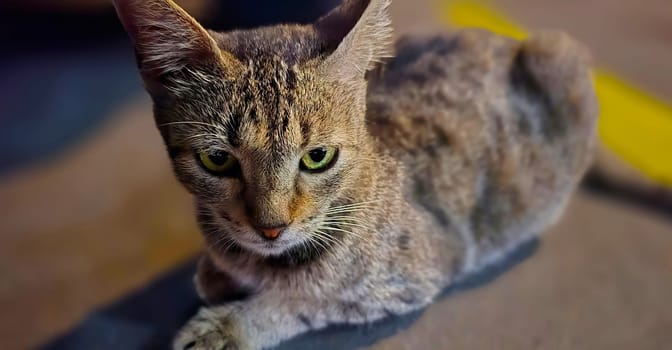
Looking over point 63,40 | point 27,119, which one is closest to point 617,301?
point 27,119

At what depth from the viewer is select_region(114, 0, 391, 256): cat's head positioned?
107 cm

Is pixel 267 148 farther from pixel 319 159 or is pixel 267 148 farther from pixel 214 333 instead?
pixel 214 333

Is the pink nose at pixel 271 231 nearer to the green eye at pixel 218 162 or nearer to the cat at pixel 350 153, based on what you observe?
the cat at pixel 350 153

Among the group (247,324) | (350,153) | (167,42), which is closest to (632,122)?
(350,153)

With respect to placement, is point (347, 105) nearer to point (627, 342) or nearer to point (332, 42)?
point (332, 42)

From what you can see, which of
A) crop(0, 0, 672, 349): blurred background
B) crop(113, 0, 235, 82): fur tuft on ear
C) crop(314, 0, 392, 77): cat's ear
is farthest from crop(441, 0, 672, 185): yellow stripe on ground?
crop(113, 0, 235, 82): fur tuft on ear

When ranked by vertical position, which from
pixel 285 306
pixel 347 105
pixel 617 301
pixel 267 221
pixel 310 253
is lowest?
pixel 617 301

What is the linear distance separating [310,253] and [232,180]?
20 centimetres

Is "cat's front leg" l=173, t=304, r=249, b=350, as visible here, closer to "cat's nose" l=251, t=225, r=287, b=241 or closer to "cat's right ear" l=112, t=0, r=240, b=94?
"cat's nose" l=251, t=225, r=287, b=241

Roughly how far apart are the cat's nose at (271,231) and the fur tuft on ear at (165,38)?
0.26m

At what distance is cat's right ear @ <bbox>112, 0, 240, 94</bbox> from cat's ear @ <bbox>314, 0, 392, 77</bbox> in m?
0.16

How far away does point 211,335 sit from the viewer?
4.09ft

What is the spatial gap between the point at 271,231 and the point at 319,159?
0.44 ft

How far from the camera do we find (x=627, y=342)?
4.60 ft
